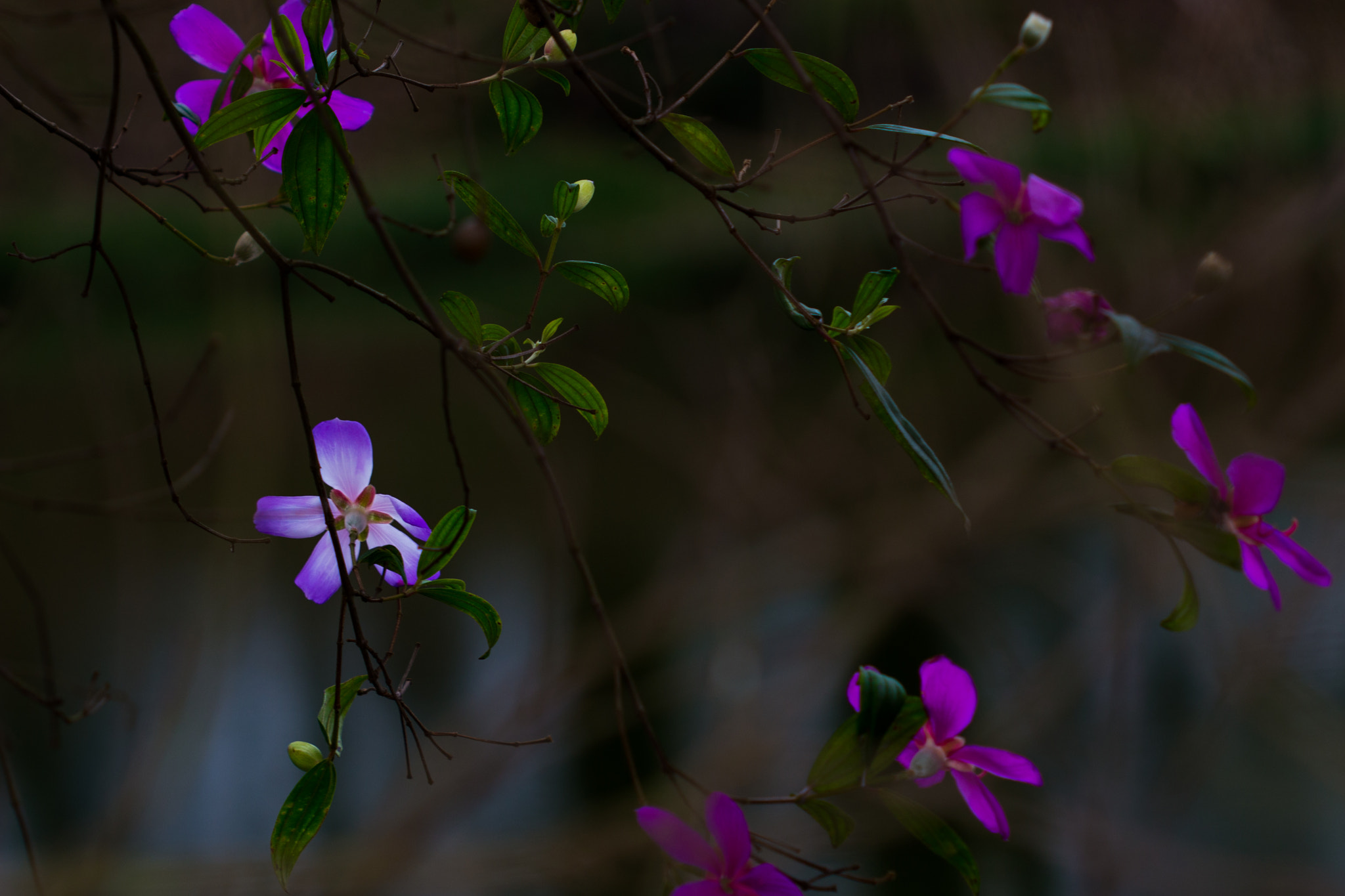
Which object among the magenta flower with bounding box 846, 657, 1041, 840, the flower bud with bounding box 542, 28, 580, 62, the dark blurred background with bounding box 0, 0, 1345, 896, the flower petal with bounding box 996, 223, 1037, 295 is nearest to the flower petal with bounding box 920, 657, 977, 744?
the magenta flower with bounding box 846, 657, 1041, 840

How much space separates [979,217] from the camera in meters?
0.22

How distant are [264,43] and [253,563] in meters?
1.53

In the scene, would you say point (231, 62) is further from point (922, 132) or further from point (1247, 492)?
point (1247, 492)

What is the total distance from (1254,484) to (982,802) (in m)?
0.11

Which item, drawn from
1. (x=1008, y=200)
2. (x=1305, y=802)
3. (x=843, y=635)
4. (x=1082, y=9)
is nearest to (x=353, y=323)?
(x=843, y=635)

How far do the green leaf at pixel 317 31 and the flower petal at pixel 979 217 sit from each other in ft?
0.53

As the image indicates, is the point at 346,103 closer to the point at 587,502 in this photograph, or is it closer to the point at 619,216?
the point at 587,502

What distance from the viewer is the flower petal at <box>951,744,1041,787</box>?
0.25 m

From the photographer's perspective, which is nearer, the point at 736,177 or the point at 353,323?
the point at 736,177

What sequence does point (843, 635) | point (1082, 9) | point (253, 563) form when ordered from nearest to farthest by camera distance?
point (1082, 9), point (843, 635), point (253, 563)

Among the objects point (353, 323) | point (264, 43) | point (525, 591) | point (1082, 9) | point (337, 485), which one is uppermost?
point (264, 43)

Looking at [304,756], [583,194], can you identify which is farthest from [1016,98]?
[304,756]

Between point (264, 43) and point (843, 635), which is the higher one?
point (264, 43)

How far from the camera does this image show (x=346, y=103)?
27 centimetres
